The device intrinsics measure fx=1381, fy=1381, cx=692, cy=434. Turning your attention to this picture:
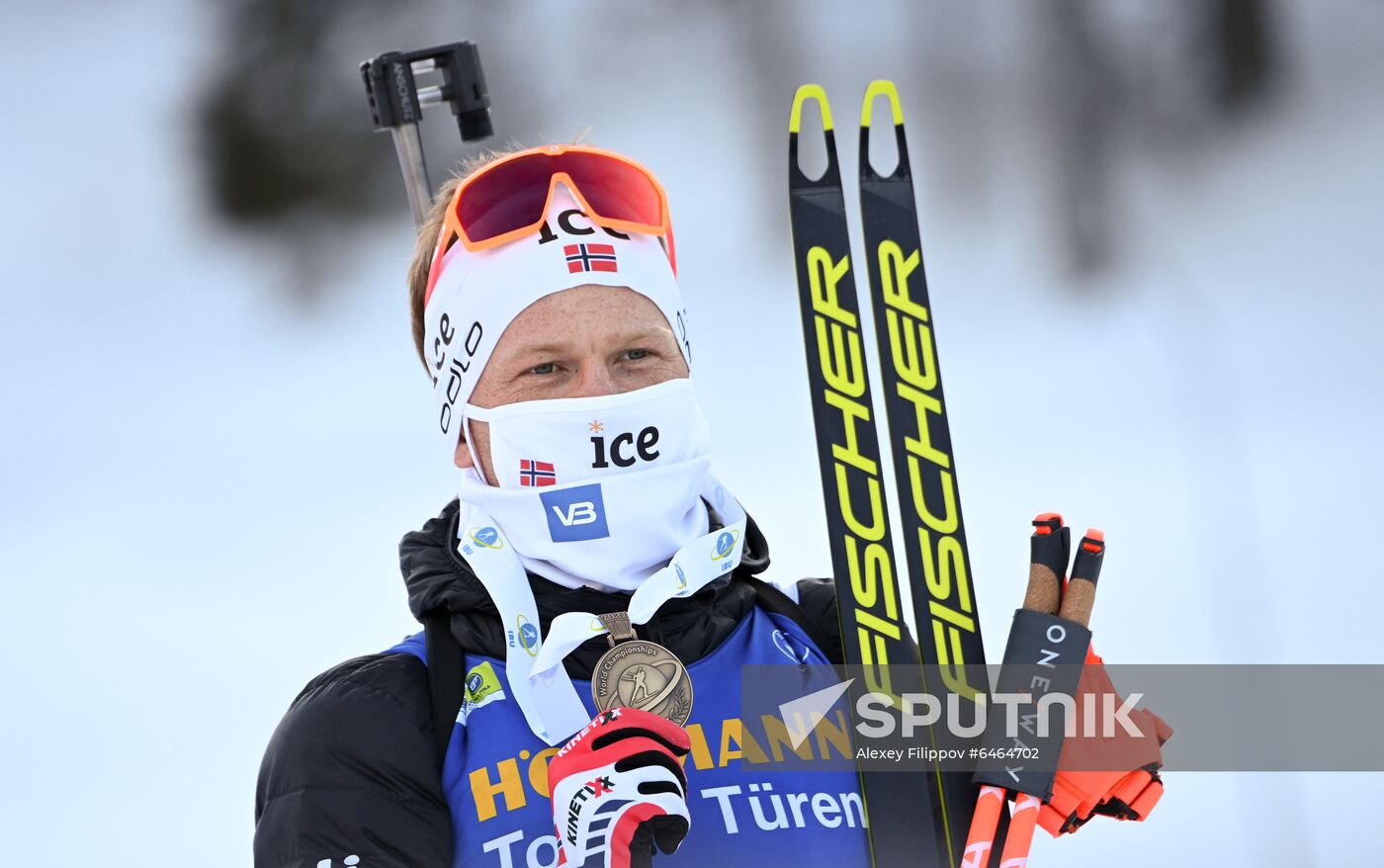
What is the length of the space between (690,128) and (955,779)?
3646mm

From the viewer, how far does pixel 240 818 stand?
3.57 meters

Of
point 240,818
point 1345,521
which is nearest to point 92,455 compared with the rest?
point 240,818

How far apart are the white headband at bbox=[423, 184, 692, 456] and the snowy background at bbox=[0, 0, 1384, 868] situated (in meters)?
2.08

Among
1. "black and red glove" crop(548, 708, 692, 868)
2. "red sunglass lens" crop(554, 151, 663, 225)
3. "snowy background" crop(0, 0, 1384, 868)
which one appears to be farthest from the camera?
"snowy background" crop(0, 0, 1384, 868)

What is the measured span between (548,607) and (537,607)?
0.01m

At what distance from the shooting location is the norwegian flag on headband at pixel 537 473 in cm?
173

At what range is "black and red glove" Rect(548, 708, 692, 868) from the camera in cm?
146

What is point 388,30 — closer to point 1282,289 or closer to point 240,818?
point 240,818

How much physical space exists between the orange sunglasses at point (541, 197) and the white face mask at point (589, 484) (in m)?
0.24

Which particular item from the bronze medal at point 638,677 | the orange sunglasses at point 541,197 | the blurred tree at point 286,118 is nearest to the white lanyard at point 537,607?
the bronze medal at point 638,677

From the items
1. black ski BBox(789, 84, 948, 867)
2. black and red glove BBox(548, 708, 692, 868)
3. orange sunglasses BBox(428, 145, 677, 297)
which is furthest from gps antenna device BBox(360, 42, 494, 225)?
black and red glove BBox(548, 708, 692, 868)

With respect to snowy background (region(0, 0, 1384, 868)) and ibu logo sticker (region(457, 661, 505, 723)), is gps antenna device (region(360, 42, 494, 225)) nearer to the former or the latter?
ibu logo sticker (region(457, 661, 505, 723))

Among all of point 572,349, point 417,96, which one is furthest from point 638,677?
point 417,96

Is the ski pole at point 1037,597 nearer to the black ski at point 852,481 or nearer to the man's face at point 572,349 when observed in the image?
the black ski at point 852,481
